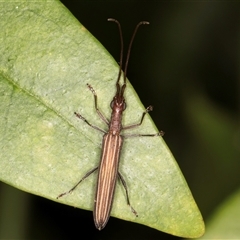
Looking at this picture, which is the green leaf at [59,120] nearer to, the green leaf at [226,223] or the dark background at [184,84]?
the green leaf at [226,223]

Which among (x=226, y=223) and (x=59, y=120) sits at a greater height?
(x=59, y=120)

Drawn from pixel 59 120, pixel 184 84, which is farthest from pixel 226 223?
pixel 184 84

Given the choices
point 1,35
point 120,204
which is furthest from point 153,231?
point 1,35

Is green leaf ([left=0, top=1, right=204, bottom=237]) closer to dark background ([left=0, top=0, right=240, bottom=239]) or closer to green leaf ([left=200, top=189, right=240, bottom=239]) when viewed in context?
green leaf ([left=200, top=189, right=240, bottom=239])

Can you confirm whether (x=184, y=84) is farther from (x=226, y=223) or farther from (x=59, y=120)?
(x=59, y=120)

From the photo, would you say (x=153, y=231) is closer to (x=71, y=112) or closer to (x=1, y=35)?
(x=71, y=112)
